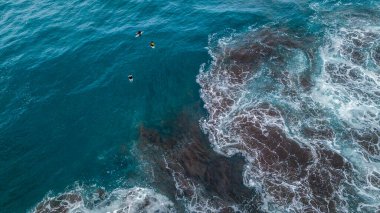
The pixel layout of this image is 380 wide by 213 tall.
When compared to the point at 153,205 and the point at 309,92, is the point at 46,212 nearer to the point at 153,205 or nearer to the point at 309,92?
the point at 153,205

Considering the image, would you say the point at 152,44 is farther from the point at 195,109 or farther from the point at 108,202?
the point at 108,202

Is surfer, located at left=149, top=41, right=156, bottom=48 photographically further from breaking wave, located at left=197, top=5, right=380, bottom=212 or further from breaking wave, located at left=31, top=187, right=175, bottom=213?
breaking wave, located at left=31, top=187, right=175, bottom=213

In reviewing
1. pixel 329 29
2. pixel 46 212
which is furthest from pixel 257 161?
pixel 329 29

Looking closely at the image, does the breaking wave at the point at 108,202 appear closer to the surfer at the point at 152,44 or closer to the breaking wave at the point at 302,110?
the breaking wave at the point at 302,110

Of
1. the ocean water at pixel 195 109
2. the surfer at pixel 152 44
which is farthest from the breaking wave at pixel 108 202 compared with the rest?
the surfer at pixel 152 44

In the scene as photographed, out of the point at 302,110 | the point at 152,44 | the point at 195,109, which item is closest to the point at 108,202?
the point at 195,109

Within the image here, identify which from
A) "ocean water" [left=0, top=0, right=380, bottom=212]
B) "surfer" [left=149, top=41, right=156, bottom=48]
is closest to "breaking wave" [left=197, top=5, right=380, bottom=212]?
"ocean water" [left=0, top=0, right=380, bottom=212]
